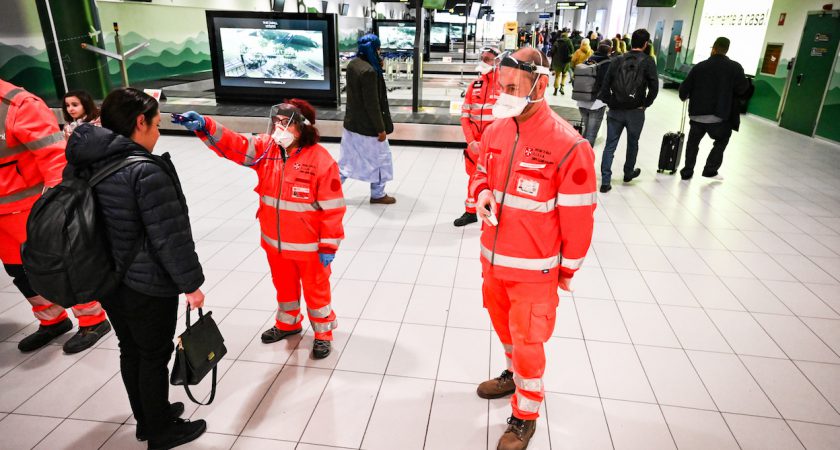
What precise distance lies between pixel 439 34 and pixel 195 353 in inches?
726

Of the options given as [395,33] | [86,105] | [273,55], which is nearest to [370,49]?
[86,105]

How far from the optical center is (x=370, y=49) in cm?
444

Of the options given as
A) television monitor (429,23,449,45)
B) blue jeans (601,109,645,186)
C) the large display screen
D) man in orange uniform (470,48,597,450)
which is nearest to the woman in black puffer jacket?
man in orange uniform (470,48,597,450)

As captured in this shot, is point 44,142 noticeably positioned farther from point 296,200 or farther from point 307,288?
point 307,288

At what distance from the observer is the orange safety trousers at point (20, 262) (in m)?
2.43

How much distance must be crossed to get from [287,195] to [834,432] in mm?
2732

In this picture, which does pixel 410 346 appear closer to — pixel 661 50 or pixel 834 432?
pixel 834 432

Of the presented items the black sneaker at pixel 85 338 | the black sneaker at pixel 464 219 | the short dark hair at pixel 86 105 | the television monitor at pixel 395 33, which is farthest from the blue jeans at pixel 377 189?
the television monitor at pixel 395 33

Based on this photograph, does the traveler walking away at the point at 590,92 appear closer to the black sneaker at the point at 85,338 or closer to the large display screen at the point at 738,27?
the black sneaker at the point at 85,338

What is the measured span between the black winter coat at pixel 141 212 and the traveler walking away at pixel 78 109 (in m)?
1.72

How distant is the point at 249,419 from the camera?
218 cm

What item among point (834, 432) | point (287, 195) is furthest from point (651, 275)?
point (287, 195)

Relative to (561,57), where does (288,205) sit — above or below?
below

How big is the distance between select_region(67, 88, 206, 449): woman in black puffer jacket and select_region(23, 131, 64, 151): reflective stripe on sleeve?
0.97 m
